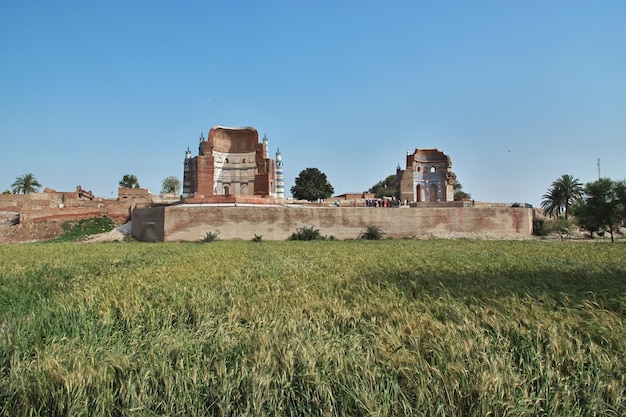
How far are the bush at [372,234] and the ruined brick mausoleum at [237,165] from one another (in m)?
8.36

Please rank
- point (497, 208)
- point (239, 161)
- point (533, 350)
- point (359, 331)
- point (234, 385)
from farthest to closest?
1. point (239, 161)
2. point (497, 208)
3. point (359, 331)
4. point (533, 350)
5. point (234, 385)

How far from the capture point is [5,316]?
394 centimetres

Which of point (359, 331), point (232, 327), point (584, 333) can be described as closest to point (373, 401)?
point (359, 331)

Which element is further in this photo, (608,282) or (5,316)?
(608,282)

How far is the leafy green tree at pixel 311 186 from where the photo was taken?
5378 cm

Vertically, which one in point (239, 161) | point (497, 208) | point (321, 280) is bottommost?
point (321, 280)

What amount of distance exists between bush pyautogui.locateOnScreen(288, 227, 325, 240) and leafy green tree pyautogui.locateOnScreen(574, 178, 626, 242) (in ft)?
61.3

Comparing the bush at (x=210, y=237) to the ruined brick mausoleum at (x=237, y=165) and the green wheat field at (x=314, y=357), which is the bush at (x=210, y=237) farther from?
the green wheat field at (x=314, y=357)

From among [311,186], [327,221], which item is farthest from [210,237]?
[311,186]

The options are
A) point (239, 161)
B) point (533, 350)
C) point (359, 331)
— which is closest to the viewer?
point (533, 350)

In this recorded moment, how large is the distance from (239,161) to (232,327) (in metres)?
28.0

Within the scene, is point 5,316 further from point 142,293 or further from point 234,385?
point 234,385

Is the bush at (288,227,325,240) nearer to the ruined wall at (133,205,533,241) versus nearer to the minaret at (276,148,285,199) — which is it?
the ruined wall at (133,205,533,241)

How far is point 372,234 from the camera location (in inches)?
898
